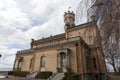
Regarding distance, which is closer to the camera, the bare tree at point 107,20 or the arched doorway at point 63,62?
the bare tree at point 107,20

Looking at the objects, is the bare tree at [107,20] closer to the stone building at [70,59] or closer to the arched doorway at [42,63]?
the stone building at [70,59]

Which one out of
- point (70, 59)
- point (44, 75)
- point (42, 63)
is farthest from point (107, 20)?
point (42, 63)

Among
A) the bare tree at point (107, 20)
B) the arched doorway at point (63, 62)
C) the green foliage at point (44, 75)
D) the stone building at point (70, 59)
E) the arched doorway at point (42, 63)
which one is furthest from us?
the arched doorway at point (42, 63)

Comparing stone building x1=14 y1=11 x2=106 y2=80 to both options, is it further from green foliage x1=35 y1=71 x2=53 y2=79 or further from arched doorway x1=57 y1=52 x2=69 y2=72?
green foliage x1=35 y1=71 x2=53 y2=79

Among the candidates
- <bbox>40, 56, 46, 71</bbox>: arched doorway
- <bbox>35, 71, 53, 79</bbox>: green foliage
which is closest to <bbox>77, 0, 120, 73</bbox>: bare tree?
<bbox>35, 71, 53, 79</bbox>: green foliage

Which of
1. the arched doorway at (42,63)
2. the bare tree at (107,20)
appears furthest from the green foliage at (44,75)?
the bare tree at (107,20)

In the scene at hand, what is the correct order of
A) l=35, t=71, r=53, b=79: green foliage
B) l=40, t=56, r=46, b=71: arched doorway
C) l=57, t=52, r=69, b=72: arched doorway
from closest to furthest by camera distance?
1. l=57, t=52, r=69, b=72: arched doorway
2. l=35, t=71, r=53, b=79: green foliage
3. l=40, t=56, r=46, b=71: arched doorway

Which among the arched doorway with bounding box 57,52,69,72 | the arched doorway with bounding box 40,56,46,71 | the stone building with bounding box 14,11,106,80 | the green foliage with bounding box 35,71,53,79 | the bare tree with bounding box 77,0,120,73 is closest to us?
the bare tree with bounding box 77,0,120,73

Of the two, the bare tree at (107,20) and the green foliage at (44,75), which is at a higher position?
the bare tree at (107,20)

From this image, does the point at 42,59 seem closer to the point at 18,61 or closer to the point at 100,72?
the point at 18,61

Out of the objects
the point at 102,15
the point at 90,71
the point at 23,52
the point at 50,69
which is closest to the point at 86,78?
the point at 90,71

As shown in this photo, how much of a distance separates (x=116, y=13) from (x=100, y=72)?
934 inches

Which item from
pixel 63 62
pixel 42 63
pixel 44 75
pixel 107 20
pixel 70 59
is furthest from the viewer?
pixel 42 63

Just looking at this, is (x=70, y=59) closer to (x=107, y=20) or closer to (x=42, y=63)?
(x=42, y=63)
